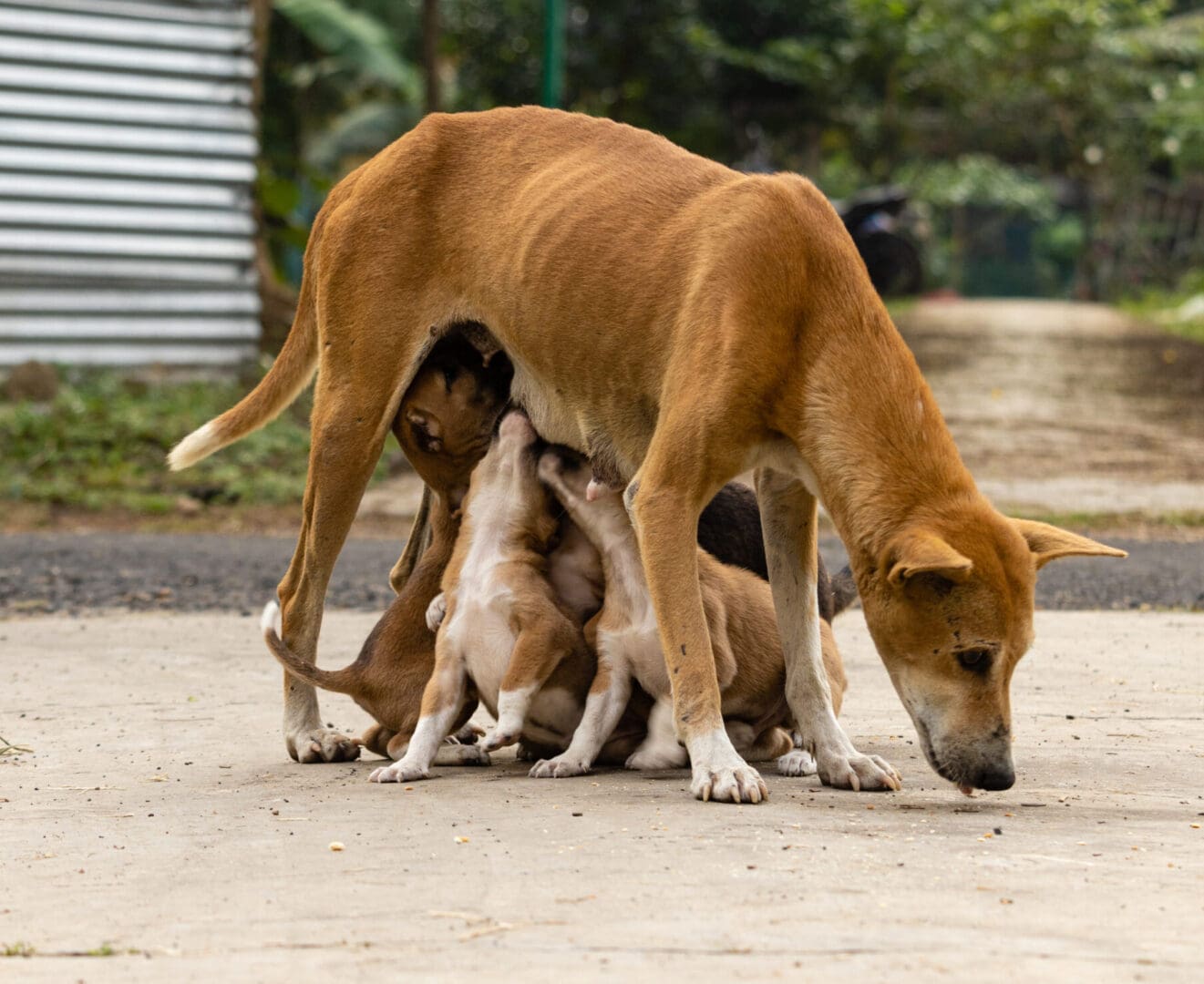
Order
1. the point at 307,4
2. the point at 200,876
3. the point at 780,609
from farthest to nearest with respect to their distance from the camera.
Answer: the point at 307,4 < the point at 780,609 < the point at 200,876

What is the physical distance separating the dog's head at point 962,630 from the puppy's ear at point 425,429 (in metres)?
2.00

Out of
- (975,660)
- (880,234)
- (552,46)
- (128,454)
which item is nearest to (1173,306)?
(880,234)

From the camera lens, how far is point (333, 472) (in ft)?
19.0

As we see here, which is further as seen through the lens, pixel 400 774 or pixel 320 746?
pixel 320 746

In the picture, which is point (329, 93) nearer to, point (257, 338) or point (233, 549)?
point (257, 338)

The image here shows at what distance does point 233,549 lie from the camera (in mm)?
10945

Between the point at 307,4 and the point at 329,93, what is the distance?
8.48 metres

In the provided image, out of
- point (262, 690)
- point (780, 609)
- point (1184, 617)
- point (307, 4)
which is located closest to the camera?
point (780, 609)

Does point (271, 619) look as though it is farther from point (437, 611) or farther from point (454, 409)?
point (454, 409)

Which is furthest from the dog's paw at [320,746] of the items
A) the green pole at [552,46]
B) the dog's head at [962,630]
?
the green pole at [552,46]

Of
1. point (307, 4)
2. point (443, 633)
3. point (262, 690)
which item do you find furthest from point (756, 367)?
point (307, 4)

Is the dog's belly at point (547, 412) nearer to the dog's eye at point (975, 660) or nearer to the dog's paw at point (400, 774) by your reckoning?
Answer: the dog's paw at point (400, 774)

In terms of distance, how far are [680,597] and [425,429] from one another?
1.56 m

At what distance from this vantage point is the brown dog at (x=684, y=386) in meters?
4.51
